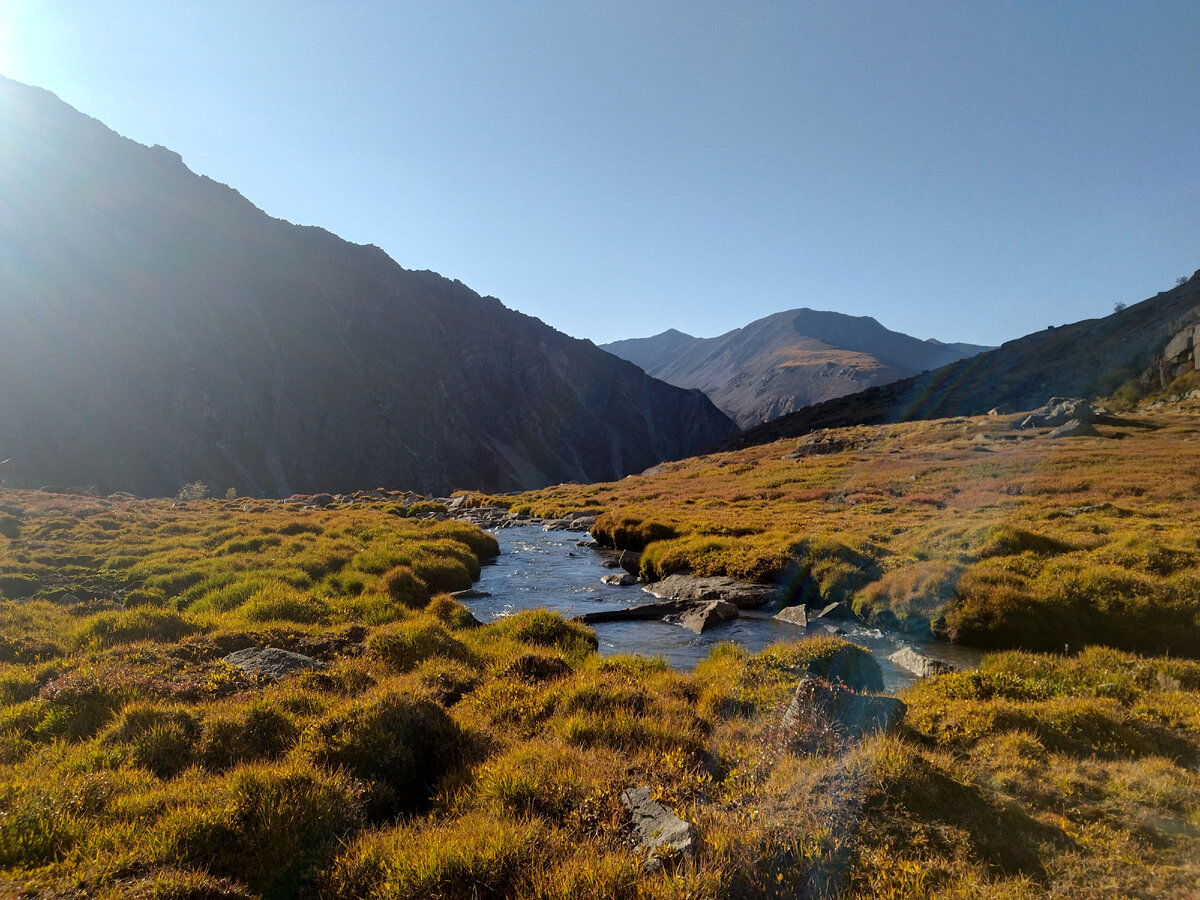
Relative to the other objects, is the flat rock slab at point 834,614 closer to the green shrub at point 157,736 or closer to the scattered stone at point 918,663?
the scattered stone at point 918,663

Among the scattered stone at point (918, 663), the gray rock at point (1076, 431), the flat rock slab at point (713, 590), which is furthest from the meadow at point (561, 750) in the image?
the gray rock at point (1076, 431)

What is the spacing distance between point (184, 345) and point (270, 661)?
163347 mm

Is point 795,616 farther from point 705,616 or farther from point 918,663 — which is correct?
point 918,663

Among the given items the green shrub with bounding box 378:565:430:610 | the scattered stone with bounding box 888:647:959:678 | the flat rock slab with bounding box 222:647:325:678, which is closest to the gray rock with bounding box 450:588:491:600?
the green shrub with bounding box 378:565:430:610

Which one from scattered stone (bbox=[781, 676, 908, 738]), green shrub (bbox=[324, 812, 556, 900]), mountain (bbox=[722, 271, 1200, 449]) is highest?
mountain (bbox=[722, 271, 1200, 449])

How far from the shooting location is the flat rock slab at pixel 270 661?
10.8 m

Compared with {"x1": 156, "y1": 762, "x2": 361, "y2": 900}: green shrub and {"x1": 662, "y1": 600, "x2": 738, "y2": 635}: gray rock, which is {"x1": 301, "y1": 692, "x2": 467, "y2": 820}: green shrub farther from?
{"x1": 662, "y1": 600, "x2": 738, "y2": 635}: gray rock

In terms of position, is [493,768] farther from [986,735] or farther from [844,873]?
[986,735]

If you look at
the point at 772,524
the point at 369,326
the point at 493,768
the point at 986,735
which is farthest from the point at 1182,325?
→ the point at 369,326

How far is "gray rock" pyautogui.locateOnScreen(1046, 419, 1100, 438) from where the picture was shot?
183 ft

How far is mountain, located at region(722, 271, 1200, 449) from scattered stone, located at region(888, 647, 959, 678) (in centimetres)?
10600

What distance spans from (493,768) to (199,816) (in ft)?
10.5

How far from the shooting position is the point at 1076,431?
5703 cm

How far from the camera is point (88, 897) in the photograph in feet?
15.0
